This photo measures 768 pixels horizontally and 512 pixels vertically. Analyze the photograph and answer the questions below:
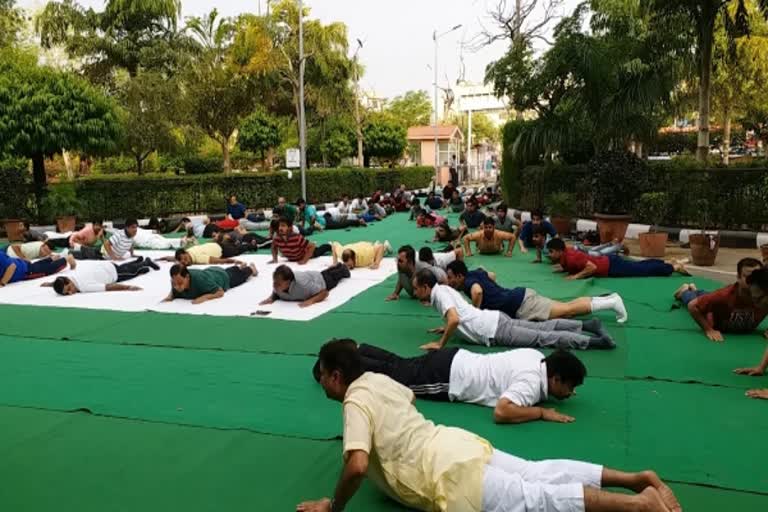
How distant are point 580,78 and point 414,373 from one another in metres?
13.8

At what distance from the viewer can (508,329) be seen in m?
→ 6.08

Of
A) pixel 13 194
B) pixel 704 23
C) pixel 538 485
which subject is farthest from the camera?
pixel 13 194

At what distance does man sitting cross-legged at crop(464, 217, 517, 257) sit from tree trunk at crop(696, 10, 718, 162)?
200 inches

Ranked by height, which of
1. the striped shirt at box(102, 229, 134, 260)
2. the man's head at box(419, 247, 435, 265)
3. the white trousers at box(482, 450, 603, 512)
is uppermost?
the man's head at box(419, 247, 435, 265)

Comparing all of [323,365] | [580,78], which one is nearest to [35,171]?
[580,78]

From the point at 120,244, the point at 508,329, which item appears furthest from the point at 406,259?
the point at 120,244

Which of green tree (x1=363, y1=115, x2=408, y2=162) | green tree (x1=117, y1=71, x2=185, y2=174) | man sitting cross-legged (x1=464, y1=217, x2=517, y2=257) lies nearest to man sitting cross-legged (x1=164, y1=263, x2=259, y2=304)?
man sitting cross-legged (x1=464, y1=217, x2=517, y2=257)

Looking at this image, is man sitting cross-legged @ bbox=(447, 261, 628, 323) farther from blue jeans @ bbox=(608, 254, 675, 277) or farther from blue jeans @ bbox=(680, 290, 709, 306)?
blue jeans @ bbox=(608, 254, 675, 277)

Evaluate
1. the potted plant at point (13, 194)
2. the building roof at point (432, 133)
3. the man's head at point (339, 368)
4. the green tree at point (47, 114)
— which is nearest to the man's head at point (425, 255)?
the man's head at point (339, 368)

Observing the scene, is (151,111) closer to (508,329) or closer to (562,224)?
(562,224)

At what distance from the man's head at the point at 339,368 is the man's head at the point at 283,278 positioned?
4968 mm

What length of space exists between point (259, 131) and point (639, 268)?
24884mm

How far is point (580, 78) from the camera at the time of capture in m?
16.7

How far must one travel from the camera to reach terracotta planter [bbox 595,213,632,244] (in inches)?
487
